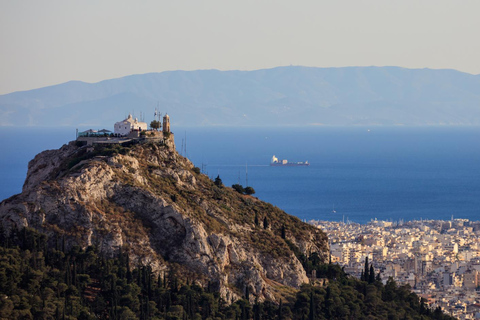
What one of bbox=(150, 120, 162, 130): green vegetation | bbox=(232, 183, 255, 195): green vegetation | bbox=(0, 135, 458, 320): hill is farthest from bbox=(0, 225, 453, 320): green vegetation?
bbox=(150, 120, 162, 130): green vegetation

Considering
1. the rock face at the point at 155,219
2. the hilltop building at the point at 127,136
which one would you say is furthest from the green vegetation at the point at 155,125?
the rock face at the point at 155,219

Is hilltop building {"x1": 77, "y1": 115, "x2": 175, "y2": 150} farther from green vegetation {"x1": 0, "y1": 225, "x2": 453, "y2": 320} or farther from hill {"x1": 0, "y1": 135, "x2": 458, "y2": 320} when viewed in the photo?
green vegetation {"x1": 0, "y1": 225, "x2": 453, "y2": 320}

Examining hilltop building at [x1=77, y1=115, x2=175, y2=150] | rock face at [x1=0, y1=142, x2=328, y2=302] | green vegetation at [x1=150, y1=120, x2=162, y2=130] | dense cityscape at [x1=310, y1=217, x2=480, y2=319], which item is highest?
green vegetation at [x1=150, y1=120, x2=162, y2=130]

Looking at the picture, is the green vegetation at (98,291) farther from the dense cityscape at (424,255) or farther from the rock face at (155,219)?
the dense cityscape at (424,255)

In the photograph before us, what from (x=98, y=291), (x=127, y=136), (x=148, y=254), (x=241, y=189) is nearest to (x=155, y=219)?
(x=148, y=254)

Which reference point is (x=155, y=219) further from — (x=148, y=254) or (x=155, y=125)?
(x=155, y=125)
